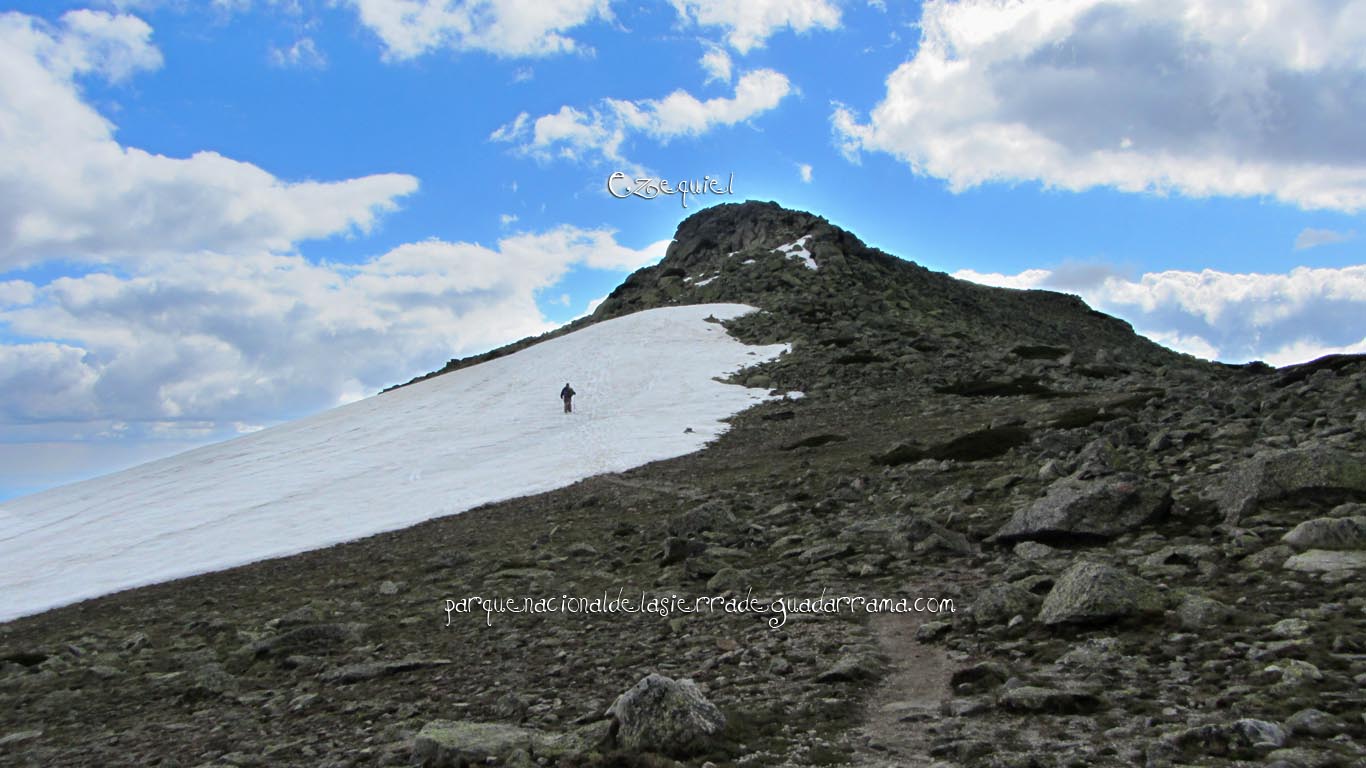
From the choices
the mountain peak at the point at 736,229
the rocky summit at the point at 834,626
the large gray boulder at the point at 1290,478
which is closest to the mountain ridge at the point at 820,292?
the mountain peak at the point at 736,229

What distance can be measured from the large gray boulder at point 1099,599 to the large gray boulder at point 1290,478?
3.00 metres

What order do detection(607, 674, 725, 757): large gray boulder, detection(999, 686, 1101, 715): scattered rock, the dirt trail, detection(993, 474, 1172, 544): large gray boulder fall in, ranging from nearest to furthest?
the dirt trail < detection(999, 686, 1101, 715): scattered rock < detection(607, 674, 725, 757): large gray boulder < detection(993, 474, 1172, 544): large gray boulder

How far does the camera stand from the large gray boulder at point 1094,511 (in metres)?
10.8

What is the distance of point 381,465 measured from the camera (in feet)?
113

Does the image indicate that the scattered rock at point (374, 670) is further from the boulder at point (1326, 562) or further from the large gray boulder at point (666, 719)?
the boulder at point (1326, 562)

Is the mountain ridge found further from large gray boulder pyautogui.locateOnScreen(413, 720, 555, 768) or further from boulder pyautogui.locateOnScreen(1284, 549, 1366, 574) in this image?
large gray boulder pyautogui.locateOnScreen(413, 720, 555, 768)

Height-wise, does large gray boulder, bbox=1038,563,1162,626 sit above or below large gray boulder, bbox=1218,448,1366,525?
below

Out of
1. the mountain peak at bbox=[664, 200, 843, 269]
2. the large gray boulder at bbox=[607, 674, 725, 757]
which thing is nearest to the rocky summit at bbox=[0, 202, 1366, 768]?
the large gray boulder at bbox=[607, 674, 725, 757]

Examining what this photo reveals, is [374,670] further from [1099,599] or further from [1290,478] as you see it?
[1290,478]

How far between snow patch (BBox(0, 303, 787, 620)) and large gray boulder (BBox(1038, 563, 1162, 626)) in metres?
20.3

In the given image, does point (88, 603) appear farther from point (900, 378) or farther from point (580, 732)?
point (900, 378)

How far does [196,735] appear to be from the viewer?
9.11 meters

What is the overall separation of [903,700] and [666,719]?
2.21 m

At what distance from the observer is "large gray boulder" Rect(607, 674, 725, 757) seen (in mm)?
6348
